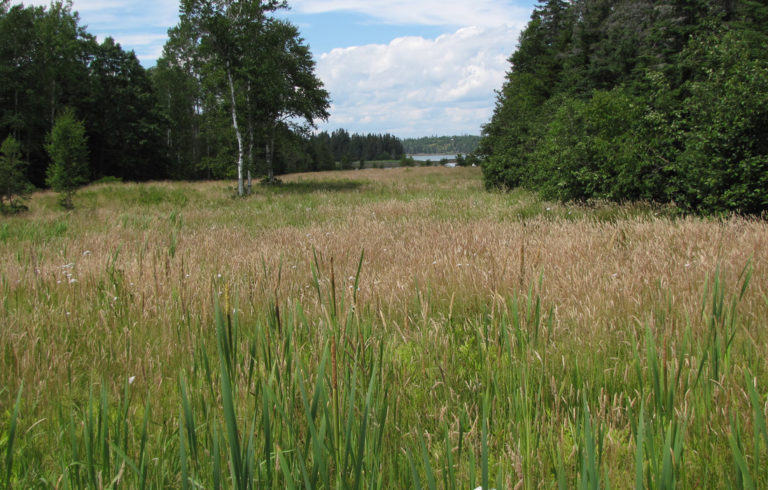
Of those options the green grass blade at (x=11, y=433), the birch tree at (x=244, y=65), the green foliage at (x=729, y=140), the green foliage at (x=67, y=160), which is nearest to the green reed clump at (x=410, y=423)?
the green grass blade at (x=11, y=433)

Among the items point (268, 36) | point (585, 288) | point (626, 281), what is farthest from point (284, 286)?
point (268, 36)

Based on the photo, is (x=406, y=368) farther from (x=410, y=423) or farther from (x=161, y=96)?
(x=161, y=96)

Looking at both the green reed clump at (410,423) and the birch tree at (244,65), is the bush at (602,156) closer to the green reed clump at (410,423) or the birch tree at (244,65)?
the green reed clump at (410,423)

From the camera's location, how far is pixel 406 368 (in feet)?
7.86

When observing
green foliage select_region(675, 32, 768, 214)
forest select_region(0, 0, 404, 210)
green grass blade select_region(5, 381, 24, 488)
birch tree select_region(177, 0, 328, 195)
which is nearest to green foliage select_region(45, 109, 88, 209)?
forest select_region(0, 0, 404, 210)

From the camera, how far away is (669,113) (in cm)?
912

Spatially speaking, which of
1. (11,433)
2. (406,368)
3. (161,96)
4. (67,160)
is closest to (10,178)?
(67,160)

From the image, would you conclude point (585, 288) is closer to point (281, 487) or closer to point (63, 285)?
point (281, 487)

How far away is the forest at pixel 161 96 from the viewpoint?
2316 cm

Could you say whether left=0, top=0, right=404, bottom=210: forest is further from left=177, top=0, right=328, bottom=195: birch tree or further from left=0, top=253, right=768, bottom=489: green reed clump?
left=0, top=253, right=768, bottom=489: green reed clump

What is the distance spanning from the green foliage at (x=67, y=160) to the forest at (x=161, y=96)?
16.2 inches

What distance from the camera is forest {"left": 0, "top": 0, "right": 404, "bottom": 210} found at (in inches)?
912

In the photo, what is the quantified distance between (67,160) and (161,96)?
3701 cm

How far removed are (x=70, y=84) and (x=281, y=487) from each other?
5025 centimetres
